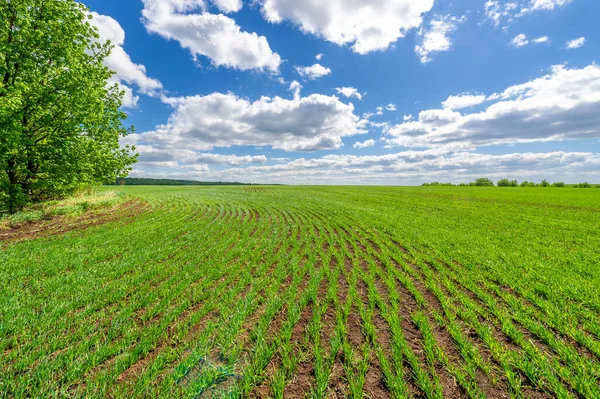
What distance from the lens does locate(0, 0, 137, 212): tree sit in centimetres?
1331

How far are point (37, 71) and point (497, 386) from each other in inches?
967

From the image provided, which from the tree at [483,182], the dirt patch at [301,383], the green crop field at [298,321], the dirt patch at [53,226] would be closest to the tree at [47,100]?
the dirt patch at [53,226]

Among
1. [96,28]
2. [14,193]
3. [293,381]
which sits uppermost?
[96,28]

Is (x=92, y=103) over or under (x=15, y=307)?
over

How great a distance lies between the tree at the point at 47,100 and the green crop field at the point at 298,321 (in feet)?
26.2

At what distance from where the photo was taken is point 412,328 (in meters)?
4.73

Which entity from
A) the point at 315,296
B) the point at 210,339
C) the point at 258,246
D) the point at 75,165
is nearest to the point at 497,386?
the point at 315,296

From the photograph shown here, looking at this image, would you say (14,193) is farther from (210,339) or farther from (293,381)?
(293,381)

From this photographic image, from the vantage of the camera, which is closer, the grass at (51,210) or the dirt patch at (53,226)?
the dirt patch at (53,226)

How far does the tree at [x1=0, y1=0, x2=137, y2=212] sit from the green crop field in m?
7.99

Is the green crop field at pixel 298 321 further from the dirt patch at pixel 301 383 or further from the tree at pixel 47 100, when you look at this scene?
the tree at pixel 47 100

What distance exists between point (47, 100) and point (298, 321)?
2028cm

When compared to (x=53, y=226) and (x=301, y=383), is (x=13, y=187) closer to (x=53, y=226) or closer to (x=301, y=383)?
(x=53, y=226)

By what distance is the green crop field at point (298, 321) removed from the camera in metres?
3.38
